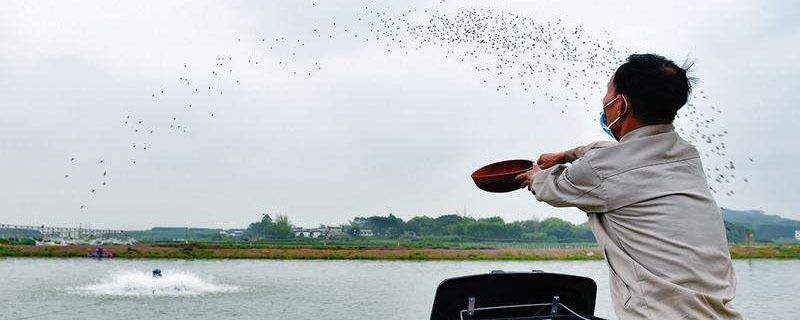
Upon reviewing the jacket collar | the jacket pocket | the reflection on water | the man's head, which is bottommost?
the reflection on water

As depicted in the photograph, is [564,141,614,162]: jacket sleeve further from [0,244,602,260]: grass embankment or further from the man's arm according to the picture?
[0,244,602,260]: grass embankment

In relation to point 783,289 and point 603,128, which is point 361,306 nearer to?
point 783,289

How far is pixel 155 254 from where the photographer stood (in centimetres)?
7394

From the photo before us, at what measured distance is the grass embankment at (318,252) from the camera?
73.6 meters

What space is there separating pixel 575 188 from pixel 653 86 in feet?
1.02

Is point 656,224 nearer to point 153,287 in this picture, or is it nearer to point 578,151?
point 578,151

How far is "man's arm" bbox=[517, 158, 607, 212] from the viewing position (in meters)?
1.85

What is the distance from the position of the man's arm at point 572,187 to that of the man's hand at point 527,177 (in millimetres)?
124

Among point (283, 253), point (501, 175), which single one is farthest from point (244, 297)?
point (283, 253)

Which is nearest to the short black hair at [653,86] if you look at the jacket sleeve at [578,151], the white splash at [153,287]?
the jacket sleeve at [578,151]

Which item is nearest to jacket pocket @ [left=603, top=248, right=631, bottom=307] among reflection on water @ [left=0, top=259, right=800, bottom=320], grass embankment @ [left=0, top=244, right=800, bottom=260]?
reflection on water @ [left=0, top=259, right=800, bottom=320]

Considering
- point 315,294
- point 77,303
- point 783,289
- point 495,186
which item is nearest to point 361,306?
point 315,294

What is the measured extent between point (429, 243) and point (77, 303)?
203 ft

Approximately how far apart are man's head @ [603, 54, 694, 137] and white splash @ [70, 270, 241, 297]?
1248 inches
